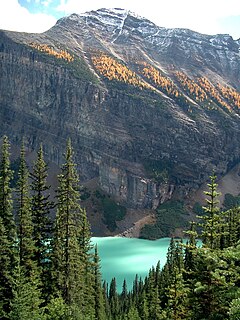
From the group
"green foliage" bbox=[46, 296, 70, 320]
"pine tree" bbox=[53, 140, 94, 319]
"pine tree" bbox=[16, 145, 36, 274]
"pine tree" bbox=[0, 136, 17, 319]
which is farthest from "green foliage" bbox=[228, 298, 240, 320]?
"pine tree" bbox=[16, 145, 36, 274]

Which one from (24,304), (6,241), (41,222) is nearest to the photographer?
(24,304)

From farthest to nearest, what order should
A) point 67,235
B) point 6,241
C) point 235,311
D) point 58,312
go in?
point 67,235 < point 6,241 < point 58,312 < point 235,311

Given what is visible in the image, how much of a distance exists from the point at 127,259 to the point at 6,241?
5282 inches

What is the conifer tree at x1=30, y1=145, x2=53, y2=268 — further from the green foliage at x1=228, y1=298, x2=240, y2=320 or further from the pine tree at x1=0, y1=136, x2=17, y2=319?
the green foliage at x1=228, y1=298, x2=240, y2=320

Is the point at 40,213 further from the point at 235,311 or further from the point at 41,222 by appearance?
the point at 235,311

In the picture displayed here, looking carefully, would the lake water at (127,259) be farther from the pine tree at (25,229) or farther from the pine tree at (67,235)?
the pine tree at (25,229)

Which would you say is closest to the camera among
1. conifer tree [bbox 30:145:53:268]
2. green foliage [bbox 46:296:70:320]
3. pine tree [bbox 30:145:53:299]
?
green foliage [bbox 46:296:70:320]

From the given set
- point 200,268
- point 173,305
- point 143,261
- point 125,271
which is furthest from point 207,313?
point 143,261

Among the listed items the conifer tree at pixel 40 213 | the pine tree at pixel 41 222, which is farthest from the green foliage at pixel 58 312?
the conifer tree at pixel 40 213

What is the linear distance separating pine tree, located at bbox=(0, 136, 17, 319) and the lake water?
330 ft

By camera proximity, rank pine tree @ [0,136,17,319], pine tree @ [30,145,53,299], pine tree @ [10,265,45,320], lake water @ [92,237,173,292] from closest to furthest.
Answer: pine tree @ [10,265,45,320], pine tree @ [0,136,17,319], pine tree @ [30,145,53,299], lake water @ [92,237,173,292]

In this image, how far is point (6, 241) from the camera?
33188 mm

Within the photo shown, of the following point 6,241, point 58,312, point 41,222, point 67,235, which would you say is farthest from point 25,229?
point 58,312

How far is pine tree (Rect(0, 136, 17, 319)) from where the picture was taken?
3334 cm
